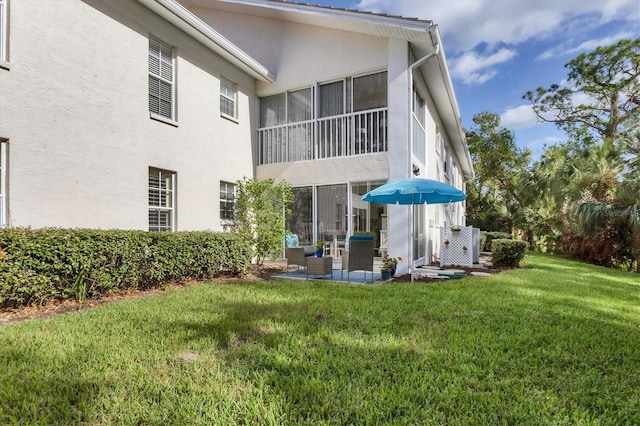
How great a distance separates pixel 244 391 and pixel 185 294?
13.6 ft

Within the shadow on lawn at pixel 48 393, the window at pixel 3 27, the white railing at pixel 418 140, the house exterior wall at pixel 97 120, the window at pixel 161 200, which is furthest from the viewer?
the white railing at pixel 418 140

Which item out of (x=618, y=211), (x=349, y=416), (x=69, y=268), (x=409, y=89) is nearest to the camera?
(x=349, y=416)

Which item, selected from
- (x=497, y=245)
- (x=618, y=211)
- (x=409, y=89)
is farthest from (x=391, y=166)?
(x=618, y=211)

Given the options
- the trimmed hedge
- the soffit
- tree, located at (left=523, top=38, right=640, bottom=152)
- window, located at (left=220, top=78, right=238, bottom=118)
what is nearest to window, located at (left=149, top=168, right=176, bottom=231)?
the trimmed hedge

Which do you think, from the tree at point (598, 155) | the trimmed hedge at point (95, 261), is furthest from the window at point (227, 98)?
the tree at point (598, 155)

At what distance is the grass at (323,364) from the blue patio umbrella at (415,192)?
9.17 feet

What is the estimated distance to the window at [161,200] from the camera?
29.1 ft

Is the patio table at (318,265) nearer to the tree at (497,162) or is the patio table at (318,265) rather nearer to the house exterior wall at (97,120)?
the house exterior wall at (97,120)

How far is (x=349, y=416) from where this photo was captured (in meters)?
2.61

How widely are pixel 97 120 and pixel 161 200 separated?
2416 mm

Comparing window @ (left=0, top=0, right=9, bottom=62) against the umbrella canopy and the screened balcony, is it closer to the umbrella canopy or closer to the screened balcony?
the screened balcony

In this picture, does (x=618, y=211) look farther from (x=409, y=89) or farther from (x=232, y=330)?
(x=232, y=330)

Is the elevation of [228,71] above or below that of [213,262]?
above

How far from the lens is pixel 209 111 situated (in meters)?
10.6
